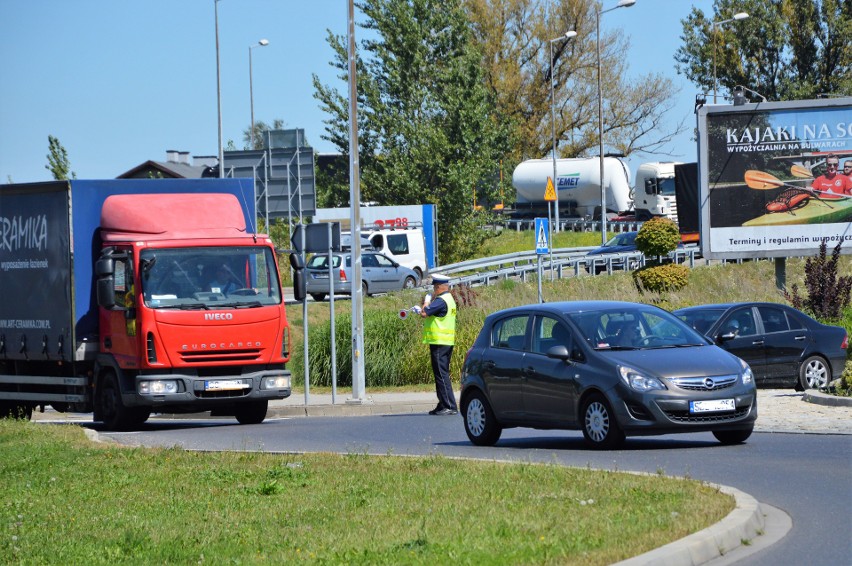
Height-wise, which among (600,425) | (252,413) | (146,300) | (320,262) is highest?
(320,262)

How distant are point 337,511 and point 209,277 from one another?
9.75m

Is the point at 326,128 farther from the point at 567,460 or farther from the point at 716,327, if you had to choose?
the point at 567,460

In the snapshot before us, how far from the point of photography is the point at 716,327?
861 inches

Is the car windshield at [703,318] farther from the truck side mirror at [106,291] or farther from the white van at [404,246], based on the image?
the white van at [404,246]

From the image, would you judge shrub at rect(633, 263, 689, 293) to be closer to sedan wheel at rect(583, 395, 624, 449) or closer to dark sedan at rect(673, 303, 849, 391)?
dark sedan at rect(673, 303, 849, 391)

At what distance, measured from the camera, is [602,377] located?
14.3 metres

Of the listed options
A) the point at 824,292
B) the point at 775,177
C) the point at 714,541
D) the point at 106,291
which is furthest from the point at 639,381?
the point at 775,177

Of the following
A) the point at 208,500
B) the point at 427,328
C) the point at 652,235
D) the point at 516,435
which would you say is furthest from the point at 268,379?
the point at 652,235

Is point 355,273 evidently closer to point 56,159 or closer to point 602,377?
point 602,377

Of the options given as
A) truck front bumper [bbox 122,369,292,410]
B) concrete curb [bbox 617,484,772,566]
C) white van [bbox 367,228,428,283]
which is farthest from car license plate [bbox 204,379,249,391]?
white van [bbox 367,228,428,283]

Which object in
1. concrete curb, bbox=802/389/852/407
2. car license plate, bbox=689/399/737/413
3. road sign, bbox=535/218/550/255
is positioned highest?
road sign, bbox=535/218/550/255

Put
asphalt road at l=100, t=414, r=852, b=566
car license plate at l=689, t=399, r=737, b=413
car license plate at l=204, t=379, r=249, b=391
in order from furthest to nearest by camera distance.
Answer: car license plate at l=204, t=379, r=249, b=391, car license plate at l=689, t=399, r=737, b=413, asphalt road at l=100, t=414, r=852, b=566

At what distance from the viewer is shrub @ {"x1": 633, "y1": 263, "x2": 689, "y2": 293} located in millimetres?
35594

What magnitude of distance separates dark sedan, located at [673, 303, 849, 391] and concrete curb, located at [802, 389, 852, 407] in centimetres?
206
